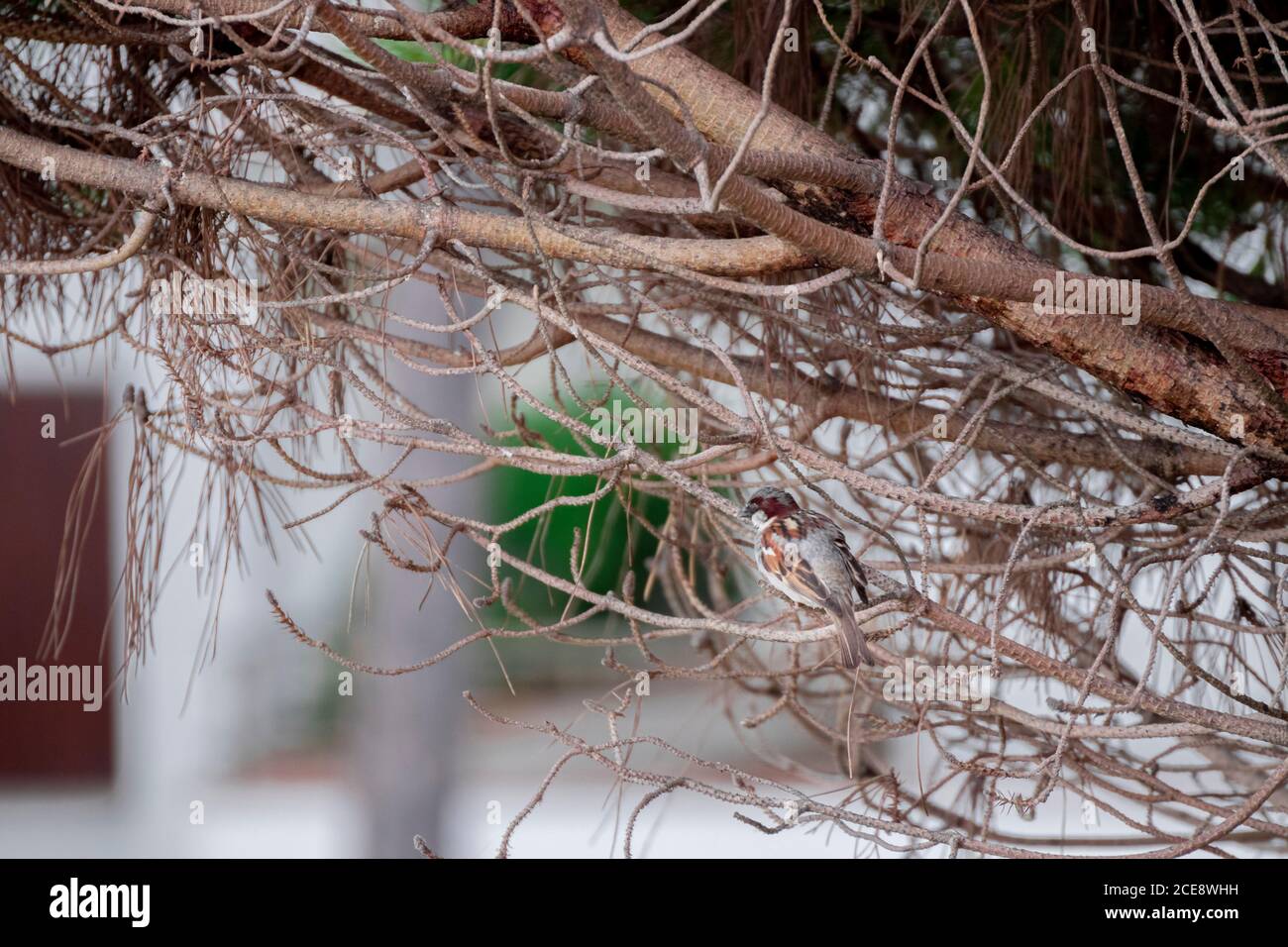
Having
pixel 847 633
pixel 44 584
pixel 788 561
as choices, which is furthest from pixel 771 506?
pixel 44 584

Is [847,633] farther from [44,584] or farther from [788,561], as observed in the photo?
[44,584]

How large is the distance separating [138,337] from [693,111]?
797 millimetres

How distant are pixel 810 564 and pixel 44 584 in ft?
17.2

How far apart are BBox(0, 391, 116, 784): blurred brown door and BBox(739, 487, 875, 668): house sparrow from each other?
4.50 meters

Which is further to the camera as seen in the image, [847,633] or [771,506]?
[771,506]

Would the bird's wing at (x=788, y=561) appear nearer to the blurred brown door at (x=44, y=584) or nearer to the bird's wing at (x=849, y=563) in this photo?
the bird's wing at (x=849, y=563)

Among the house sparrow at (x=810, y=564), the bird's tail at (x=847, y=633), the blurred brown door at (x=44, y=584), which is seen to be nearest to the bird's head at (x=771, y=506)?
the house sparrow at (x=810, y=564)

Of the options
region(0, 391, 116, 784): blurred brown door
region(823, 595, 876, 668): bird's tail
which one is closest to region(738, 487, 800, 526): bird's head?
region(823, 595, 876, 668): bird's tail

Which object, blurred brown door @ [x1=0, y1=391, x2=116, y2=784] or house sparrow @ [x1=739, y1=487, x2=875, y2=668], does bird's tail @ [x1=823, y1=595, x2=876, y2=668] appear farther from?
blurred brown door @ [x1=0, y1=391, x2=116, y2=784]

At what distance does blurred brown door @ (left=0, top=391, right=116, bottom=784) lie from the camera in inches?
219

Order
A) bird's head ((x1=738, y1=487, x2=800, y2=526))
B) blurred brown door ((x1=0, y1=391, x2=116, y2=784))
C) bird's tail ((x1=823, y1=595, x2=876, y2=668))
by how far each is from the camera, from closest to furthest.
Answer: bird's tail ((x1=823, y1=595, x2=876, y2=668))
bird's head ((x1=738, y1=487, x2=800, y2=526))
blurred brown door ((x1=0, y1=391, x2=116, y2=784))

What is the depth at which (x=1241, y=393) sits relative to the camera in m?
1.25

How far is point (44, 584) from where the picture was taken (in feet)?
18.4
